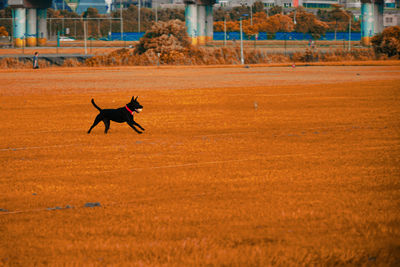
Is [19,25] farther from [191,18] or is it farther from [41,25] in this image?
Answer: [191,18]

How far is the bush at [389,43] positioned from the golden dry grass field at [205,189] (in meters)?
38.1

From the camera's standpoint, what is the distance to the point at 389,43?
5528 cm

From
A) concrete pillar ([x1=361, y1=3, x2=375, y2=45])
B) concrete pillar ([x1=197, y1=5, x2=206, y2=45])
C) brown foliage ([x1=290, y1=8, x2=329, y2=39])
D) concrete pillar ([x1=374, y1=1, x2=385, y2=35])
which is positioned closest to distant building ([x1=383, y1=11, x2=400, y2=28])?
brown foliage ([x1=290, y1=8, x2=329, y2=39])

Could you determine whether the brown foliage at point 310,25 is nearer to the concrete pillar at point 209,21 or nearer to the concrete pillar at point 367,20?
the concrete pillar at point 367,20

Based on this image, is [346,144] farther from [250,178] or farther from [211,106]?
[211,106]

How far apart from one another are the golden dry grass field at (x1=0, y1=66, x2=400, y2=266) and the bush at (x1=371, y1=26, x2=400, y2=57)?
125 ft

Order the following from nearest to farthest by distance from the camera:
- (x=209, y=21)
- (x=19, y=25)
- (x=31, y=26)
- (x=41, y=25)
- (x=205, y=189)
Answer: (x=205, y=189)
(x=19, y=25)
(x=31, y=26)
(x=209, y=21)
(x=41, y=25)

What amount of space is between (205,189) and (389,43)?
1945 inches

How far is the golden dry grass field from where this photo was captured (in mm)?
5906

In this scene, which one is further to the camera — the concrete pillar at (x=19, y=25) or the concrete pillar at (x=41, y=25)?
the concrete pillar at (x=41, y=25)

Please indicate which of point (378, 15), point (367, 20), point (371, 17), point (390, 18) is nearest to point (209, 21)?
point (367, 20)

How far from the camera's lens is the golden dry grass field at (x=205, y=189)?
5906mm

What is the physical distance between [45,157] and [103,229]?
503 cm

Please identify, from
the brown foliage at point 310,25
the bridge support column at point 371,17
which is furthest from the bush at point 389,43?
the brown foliage at point 310,25
